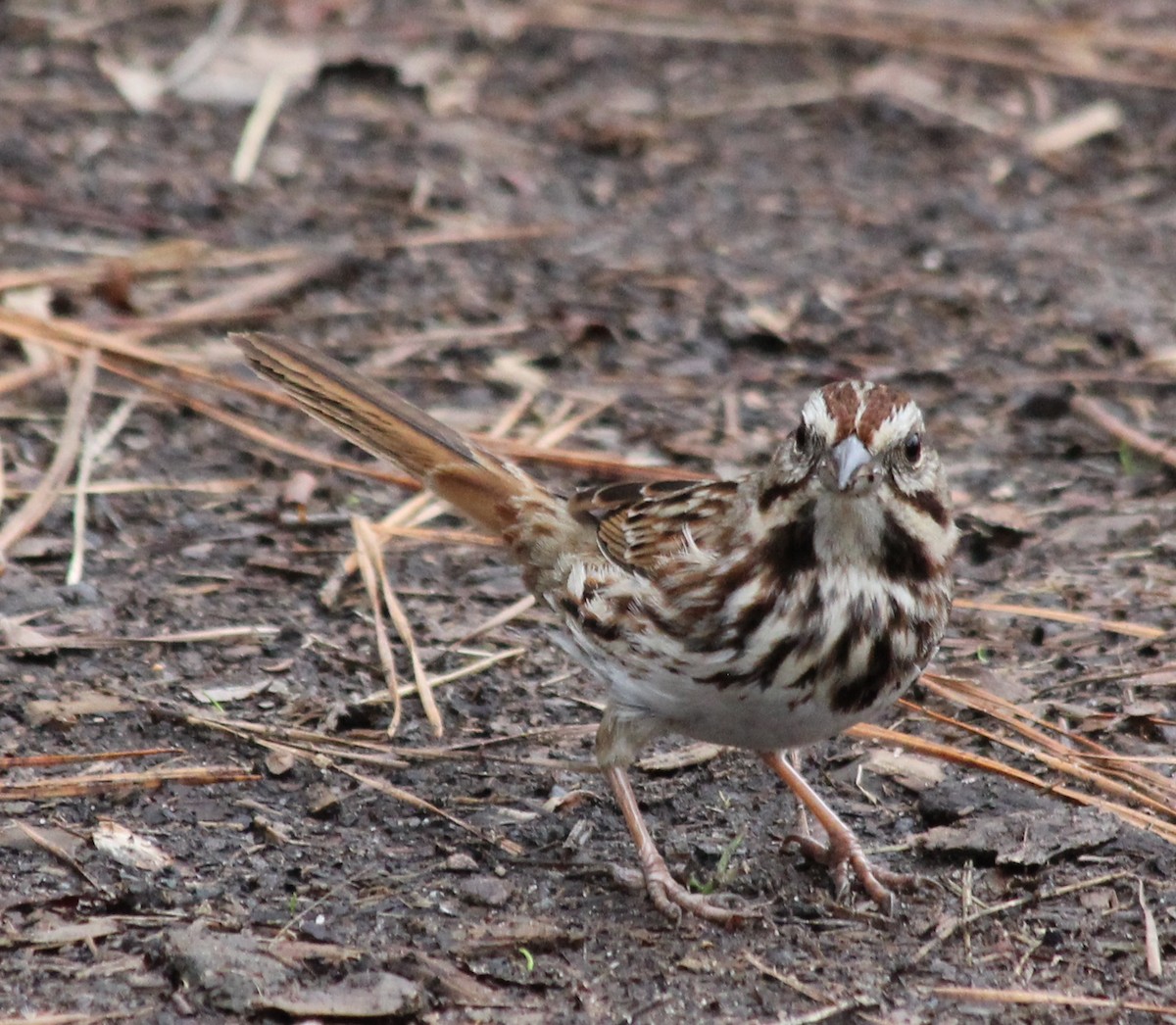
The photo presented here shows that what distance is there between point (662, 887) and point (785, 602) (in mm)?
657

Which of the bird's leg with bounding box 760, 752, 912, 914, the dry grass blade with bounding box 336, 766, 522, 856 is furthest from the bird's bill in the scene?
the dry grass blade with bounding box 336, 766, 522, 856

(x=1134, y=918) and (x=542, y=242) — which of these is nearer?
(x=1134, y=918)

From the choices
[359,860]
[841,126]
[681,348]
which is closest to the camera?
[359,860]

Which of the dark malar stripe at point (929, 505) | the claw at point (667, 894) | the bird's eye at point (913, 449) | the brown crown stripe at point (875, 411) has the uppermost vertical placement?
the brown crown stripe at point (875, 411)

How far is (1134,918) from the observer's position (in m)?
3.89

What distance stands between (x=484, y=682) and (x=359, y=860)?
35.8 inches

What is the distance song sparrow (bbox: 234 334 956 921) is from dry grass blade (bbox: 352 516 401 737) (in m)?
0.62

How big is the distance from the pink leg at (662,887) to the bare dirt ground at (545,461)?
0.04 meters

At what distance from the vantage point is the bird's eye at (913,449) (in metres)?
3.77

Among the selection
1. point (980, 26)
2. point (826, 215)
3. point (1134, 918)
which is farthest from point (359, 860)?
point (980, 26)

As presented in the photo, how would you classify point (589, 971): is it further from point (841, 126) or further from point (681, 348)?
point (841, 126)

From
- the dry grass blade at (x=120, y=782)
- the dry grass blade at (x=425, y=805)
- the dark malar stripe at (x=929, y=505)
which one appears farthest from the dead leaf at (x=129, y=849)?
the dark malar stripe at (x=929, y=505)

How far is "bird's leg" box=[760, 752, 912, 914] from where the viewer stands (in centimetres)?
402

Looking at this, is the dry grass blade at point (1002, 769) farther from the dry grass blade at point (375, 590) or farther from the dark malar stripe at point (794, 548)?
the dry grass blade at point (375, 590)
